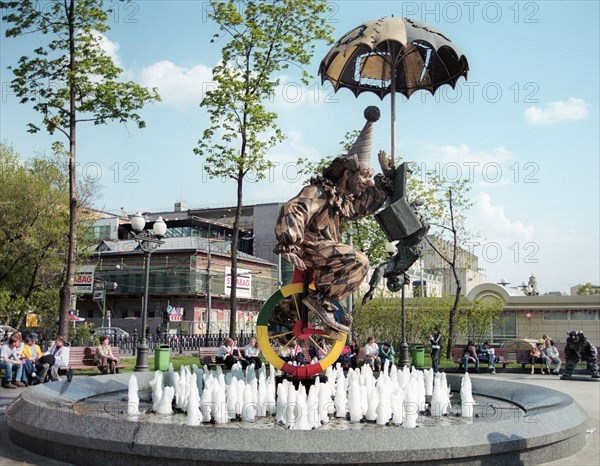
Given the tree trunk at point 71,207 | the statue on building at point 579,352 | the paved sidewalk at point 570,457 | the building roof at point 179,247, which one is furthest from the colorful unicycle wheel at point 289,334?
the building roof at point 179,247

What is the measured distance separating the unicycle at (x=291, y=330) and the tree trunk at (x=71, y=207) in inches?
434

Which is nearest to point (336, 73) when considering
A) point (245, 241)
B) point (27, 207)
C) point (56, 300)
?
point (27, 207)

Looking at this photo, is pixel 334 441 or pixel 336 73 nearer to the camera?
pixel 334 441

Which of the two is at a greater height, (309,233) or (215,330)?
(309,233)

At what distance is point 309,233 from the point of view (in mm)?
9422

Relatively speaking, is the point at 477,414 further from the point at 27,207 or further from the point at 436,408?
the point at 27,207

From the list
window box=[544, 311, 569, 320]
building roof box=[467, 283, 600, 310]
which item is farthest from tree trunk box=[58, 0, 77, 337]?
window box=[544, 311, 569, 320]

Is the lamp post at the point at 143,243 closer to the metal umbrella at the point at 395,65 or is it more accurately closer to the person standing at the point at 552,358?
the metal umbrella at the point at 395,65

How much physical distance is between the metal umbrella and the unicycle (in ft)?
9.04

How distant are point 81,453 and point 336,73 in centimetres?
829

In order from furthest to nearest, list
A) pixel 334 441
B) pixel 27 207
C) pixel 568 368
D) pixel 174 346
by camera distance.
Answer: pixel 174 346 → pixel 27 207 → pixel 568 368 → pixel 334 441

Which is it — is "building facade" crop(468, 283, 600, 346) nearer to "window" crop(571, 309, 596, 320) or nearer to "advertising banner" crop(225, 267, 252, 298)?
"window" crop(571, 309, 596, 320)

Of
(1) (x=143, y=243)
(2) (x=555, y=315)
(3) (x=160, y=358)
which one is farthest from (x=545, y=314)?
(1) (x=143, y=243)

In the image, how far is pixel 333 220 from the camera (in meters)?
9.62
